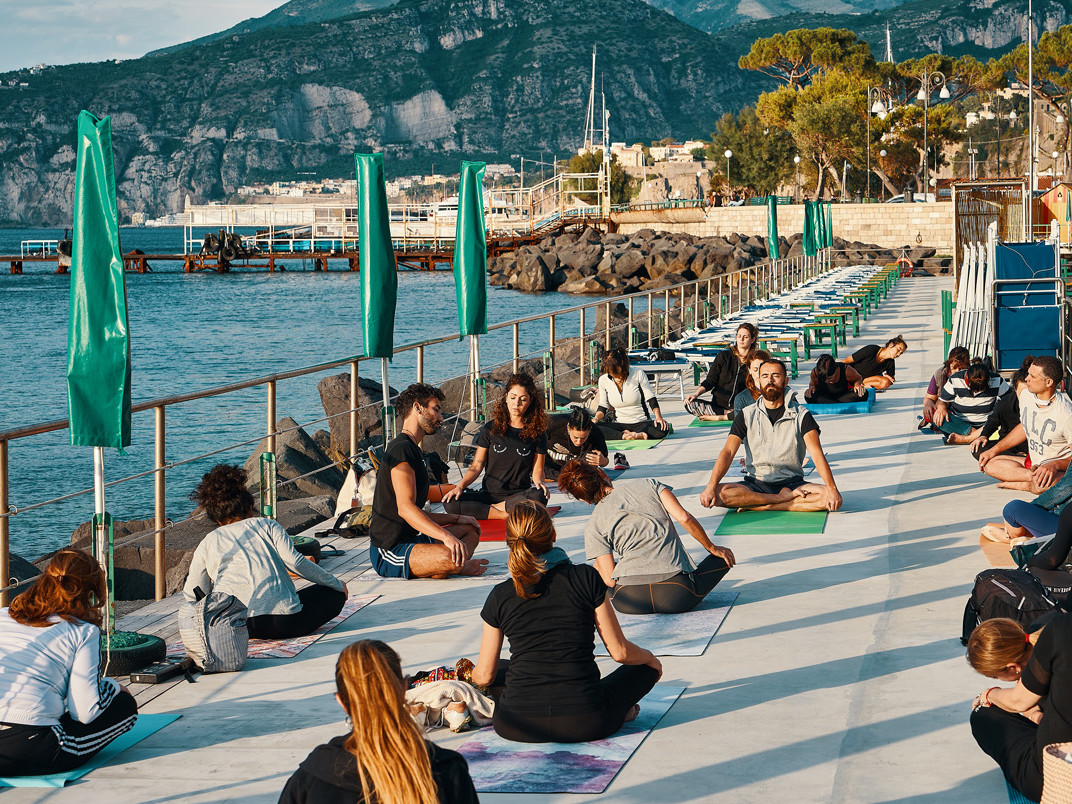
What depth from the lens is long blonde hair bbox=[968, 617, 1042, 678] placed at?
445 cm

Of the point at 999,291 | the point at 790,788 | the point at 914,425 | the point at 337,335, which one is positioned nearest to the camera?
the point at 790,788

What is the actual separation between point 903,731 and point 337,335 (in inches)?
1905

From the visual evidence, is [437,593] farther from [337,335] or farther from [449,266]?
[449,266]

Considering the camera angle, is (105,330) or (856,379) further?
(856,379)

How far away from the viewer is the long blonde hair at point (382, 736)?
293cm

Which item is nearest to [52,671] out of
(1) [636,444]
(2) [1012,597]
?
(2) [1012,597]

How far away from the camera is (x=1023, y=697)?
4.43 metres

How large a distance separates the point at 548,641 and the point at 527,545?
402 mm

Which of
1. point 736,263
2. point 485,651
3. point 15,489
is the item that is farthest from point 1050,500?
point 736,263

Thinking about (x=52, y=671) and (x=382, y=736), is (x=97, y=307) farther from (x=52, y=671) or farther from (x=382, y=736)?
(x=382, y=736)

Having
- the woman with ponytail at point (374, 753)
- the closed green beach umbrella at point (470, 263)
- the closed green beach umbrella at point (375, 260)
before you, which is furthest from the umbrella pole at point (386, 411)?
the woman with ponytail at point (374, 753)

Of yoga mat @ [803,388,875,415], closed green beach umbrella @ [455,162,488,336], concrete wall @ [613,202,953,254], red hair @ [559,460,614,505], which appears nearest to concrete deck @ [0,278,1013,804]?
red hair @ [559,460,614,505]

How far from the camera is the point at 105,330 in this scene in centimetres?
641

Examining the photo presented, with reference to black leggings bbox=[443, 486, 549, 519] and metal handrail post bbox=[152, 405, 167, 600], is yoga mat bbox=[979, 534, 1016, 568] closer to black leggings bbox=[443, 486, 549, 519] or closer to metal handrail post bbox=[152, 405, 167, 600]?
black leggings bbox=[443, 486, 549, 519]
